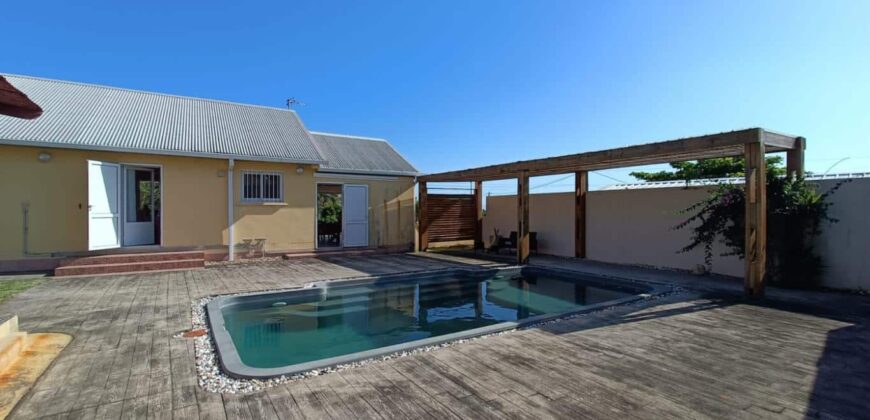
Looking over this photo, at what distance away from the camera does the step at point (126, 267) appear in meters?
9.02

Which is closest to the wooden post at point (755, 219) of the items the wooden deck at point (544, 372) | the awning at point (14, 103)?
the wooden deck at point (544, 372)

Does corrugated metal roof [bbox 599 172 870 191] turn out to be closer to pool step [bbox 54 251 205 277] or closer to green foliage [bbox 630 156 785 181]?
green foliage [bbox 630 156 785 181]

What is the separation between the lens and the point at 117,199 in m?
10.0

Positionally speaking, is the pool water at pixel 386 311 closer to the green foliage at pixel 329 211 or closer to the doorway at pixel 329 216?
the doorway at pixel 329 216

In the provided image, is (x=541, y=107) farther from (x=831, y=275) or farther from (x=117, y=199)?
(x=117, y=199)

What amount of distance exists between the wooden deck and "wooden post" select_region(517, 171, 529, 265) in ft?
16.9

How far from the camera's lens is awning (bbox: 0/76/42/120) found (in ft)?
10.6

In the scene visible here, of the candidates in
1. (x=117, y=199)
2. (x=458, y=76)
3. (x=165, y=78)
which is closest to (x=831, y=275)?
(x=458, y=76)

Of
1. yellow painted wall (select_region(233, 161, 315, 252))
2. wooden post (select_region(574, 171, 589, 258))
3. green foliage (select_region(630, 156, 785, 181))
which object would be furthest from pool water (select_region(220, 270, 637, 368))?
green foliage (select_region(630, 156, 785, 181))

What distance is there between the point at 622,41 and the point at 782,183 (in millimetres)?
5138

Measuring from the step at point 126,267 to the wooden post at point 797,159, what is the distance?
524 inches

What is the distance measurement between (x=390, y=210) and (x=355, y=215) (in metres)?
1.35

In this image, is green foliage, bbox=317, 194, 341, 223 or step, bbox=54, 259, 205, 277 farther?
green foliage, bbox=317, 194, 341, 223

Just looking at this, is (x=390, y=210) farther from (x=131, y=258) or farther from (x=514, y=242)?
(x=131, y=258)
